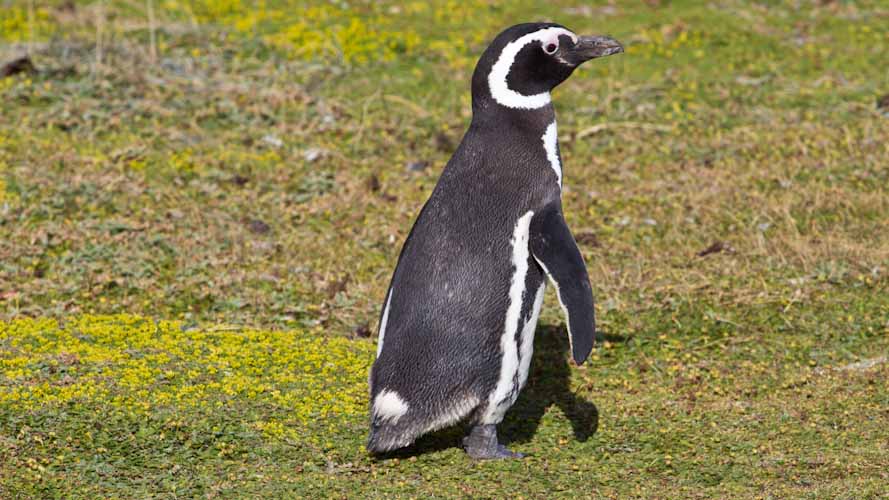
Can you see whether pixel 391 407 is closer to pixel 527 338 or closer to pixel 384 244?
pixel 527 338

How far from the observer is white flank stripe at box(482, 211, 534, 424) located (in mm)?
4812

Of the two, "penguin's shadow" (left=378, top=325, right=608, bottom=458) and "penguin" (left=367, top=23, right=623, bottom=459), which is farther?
"penguin's shadow" (left=378, top=325, right=608, bottom=458)

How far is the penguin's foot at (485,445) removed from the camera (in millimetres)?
4863

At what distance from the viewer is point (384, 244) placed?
755cm

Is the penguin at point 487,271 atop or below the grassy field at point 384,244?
atop

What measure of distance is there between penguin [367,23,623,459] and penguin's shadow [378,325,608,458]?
0.25 metres

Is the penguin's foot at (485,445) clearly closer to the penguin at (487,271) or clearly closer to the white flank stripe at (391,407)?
the penguin at (487,271)

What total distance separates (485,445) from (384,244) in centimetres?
286

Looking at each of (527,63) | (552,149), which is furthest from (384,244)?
(527,63)

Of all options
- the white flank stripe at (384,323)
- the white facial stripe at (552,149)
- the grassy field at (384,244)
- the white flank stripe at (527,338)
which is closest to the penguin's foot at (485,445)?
the grassy field at (384,244)

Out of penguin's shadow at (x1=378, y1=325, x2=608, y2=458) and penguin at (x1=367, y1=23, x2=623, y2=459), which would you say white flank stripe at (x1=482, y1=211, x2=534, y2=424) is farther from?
penguin's shadow at (x1=378, y1=325, x2=608, y2=458)

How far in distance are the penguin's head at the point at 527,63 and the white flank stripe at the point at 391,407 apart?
4.09ft

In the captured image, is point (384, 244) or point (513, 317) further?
point (384, 244)

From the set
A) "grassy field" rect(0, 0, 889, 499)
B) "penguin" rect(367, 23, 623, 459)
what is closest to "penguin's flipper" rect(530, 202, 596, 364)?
"penguin" rect(367, 23, 623, 459)
